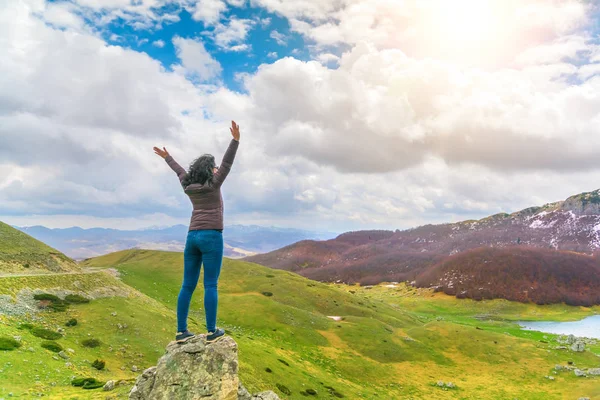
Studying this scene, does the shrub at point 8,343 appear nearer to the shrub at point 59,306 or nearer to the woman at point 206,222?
the shrub at point 59,306

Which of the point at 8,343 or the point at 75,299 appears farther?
the point at 75,299

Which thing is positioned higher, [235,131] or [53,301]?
[235,131]

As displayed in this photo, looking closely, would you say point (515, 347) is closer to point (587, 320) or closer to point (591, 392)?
point (591, 392)

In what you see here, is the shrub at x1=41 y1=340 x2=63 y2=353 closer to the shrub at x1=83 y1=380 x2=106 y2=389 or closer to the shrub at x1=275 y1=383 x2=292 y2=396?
the shrub at x1=83 y1=380 x2=106 y2=389

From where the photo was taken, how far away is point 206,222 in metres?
12.7

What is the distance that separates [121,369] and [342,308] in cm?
7299

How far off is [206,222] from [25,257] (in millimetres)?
58711

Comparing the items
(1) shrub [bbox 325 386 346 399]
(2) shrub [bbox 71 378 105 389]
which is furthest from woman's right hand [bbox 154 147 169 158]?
(1) shrub [bbox 325 386 346 399]

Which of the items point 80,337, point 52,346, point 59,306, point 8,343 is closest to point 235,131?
point 8,343

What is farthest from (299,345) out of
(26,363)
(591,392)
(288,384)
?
(591,392)

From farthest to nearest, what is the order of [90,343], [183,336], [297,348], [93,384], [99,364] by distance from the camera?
[297,348], [90,343], [99,364], [93,384], [183,336]

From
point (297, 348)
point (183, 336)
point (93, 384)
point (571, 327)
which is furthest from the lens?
point (571, 327)

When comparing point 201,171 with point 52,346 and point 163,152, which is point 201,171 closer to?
point 163,152

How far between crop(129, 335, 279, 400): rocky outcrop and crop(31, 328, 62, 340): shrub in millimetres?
19945
